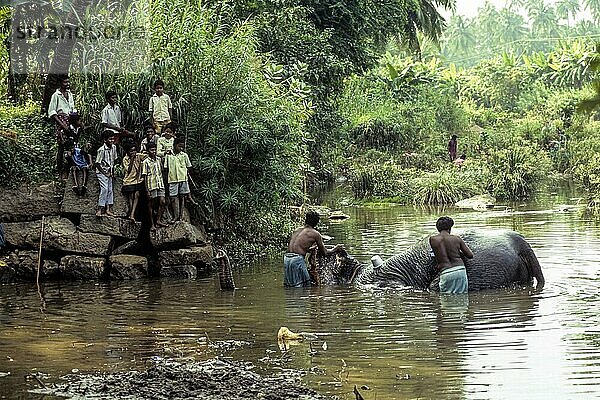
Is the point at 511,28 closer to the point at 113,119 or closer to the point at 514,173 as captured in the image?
the point at 514,173

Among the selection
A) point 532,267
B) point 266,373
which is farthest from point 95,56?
point 266,373

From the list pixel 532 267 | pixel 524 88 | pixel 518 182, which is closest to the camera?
pixel 532 267

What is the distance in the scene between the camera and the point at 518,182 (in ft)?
96.8

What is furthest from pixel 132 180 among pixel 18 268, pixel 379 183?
pixel 379 183

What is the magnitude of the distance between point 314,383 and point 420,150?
3067cm

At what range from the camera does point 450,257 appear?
12.6 meters

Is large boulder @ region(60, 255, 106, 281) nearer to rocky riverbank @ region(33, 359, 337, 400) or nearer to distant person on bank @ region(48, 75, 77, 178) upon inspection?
distant person on bank @ region(48, 75, 77, 178)

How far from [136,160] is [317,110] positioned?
11.1 metres

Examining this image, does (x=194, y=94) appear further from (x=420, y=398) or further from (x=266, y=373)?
(x=420, y=398)

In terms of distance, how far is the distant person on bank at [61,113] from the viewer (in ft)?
51.6

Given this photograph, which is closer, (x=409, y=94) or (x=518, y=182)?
(x=518, y=182)

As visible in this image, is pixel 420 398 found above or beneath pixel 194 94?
beneath

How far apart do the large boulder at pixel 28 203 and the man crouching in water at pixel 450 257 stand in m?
6.61

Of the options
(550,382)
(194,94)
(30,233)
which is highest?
(194,94)
